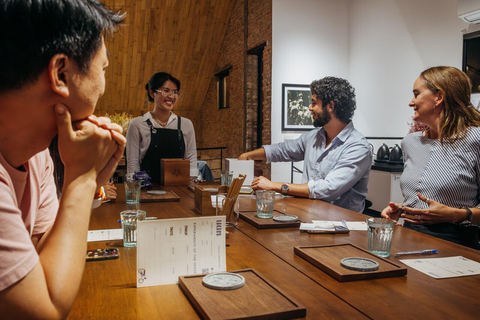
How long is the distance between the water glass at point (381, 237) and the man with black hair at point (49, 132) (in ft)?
3.19

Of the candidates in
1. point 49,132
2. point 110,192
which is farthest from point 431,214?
point 49,132

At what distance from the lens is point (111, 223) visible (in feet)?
6.51

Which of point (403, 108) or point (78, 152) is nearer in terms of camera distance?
point (78, 152)

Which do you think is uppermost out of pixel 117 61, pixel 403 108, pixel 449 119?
pixel 117 61

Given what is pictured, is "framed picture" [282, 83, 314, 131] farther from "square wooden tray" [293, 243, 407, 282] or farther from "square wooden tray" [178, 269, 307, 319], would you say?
"square wooden tray" [178, 269, 307, 319]

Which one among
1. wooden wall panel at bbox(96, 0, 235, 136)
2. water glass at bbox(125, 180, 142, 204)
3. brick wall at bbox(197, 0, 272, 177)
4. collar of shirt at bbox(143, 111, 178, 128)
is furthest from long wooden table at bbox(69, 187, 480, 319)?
wooden wall panel at bbox(96, 0, 235, 136)

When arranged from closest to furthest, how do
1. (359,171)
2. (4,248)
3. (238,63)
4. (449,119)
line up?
1. (4,248)
2. (449,119)
3. (359,171)
4. (238,63)

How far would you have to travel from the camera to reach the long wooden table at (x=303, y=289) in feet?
3.42

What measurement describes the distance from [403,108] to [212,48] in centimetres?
515

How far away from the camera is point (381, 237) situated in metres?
1.50

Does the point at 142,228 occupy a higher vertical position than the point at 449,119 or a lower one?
lower

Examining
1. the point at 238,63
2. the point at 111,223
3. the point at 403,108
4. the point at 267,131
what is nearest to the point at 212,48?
the point at 238,63

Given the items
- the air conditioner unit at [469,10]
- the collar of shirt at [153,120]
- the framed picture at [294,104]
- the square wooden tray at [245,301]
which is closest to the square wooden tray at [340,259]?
the square wooden tray at [245,301]

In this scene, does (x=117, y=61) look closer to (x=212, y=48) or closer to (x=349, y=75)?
(x=212, y=48)
